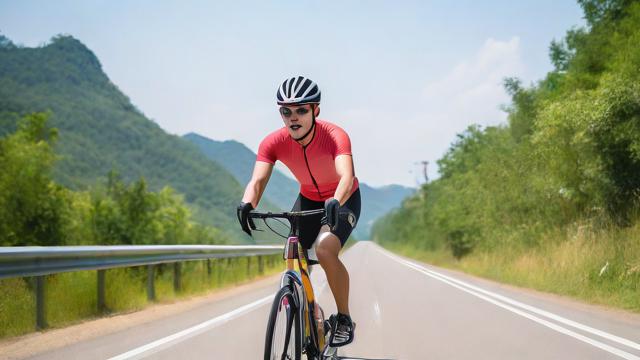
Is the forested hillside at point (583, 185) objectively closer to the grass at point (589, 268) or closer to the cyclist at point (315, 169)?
the grass at point (589, 268)

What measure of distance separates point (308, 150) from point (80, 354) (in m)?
3.00


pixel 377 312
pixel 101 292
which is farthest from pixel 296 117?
pixel 101 292

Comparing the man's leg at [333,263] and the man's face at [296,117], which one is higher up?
the man's face at [296,117]

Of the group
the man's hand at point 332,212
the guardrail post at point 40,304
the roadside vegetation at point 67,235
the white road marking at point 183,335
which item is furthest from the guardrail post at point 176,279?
the man's hand at point 332,212

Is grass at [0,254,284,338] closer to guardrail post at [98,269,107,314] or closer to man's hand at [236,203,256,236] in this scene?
guardrail post at [98,269,107,314]

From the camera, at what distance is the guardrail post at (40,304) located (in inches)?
293

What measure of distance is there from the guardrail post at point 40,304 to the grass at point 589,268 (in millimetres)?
→ 8158

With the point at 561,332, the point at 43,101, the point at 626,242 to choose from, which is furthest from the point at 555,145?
the point at 43,101

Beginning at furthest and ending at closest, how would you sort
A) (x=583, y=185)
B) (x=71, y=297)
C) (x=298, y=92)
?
(x=583, y=185) < (x=71, y=297) < (x=298, y=92)

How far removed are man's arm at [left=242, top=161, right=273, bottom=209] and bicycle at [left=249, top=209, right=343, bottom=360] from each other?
0.25 m

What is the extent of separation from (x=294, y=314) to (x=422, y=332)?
3553 millimetres

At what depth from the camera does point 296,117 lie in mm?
4465

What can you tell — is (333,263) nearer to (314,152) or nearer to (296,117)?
(314,152)

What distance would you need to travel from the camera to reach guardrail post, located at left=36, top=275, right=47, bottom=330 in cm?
745
